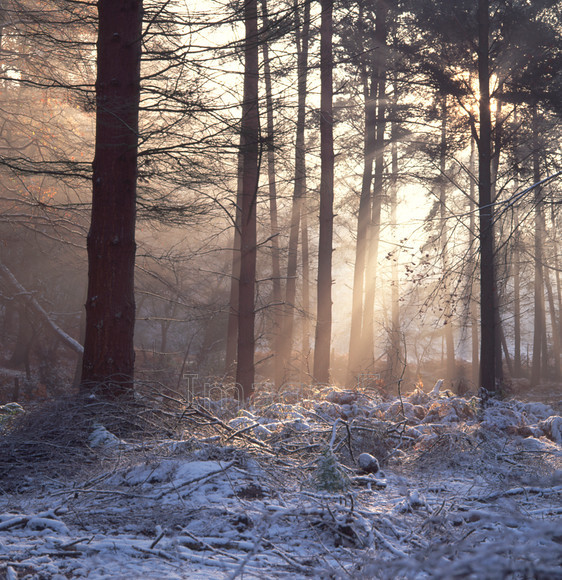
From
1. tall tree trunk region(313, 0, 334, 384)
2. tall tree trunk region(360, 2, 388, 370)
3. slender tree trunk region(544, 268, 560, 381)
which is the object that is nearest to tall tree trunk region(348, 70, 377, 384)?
tall tree trunk region(360, 2, 388, 370)

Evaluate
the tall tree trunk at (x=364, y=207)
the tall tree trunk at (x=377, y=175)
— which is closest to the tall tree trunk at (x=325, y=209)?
the tall tree trunk at (x=377, y=175)

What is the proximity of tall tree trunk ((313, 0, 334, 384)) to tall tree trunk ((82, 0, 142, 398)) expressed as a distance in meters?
7.29

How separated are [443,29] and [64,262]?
14.8 meters

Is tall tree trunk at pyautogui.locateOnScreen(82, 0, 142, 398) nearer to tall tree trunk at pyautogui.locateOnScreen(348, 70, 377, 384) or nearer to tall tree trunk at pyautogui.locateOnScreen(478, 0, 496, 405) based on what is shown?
tall tree trunk at pyautogui.locateOnScreen(478, 0, 496, 405)

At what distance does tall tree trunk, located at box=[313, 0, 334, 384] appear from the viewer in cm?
1251

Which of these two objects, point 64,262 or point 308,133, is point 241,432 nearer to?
point 308,133

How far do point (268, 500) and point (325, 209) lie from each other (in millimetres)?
10482


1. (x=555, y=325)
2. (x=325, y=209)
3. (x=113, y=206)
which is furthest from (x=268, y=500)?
(x=555, y=325)

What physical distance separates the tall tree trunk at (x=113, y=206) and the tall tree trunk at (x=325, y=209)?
7288 mm

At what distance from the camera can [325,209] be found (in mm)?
12906

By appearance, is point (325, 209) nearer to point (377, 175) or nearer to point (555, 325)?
point (377, 175)

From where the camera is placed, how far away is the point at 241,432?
385cm

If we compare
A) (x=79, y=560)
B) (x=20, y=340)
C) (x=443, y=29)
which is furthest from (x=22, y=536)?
(x=20, y=340)

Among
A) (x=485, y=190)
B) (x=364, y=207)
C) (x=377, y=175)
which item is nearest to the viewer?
(x=485, y=190)
